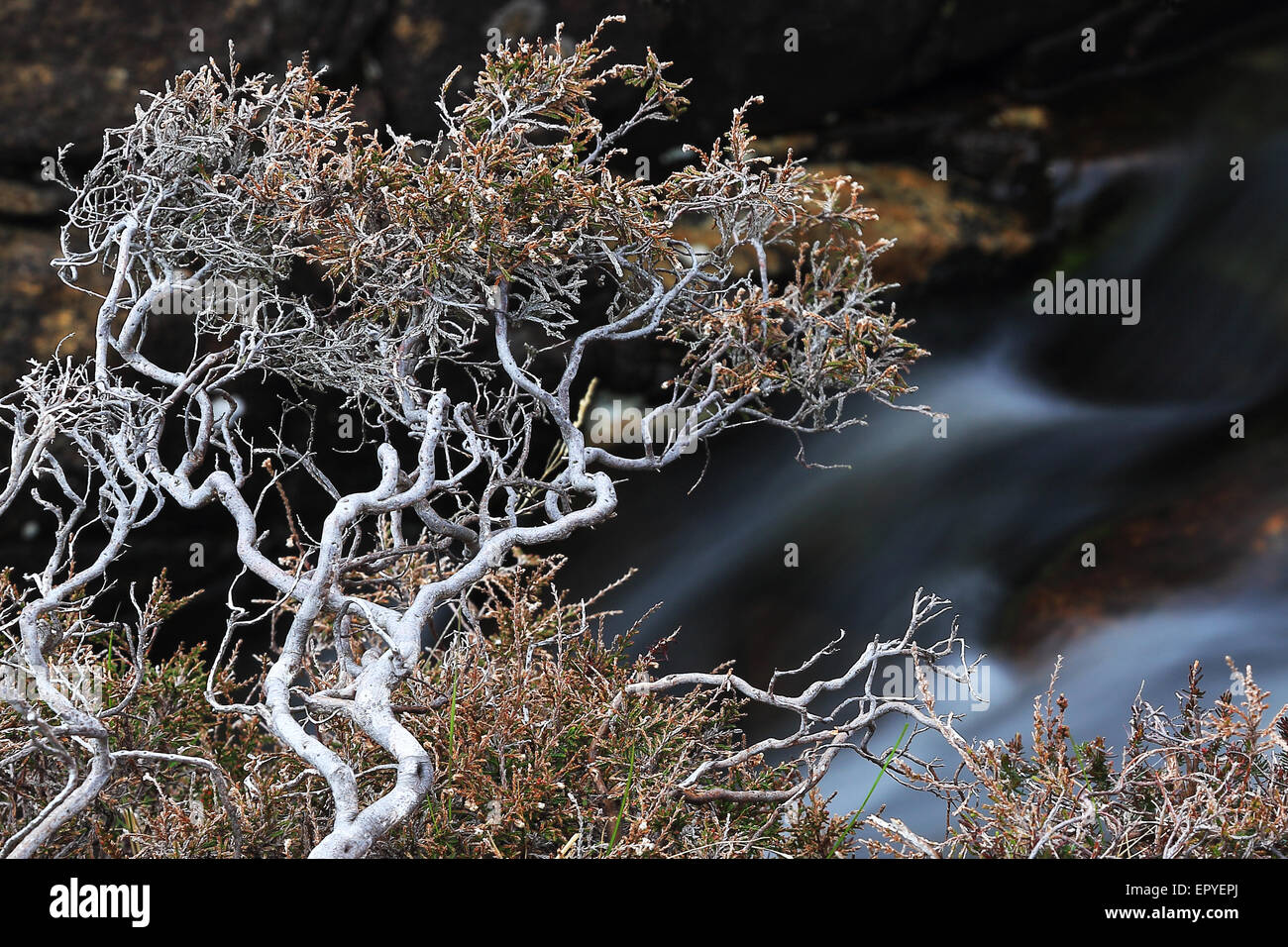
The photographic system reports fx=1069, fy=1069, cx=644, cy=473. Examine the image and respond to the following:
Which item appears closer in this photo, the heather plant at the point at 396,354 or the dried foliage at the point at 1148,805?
the heather plant at the point at 396,354

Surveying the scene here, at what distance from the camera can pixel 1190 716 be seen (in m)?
3.81

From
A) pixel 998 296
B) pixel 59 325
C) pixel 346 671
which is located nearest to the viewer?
pixel 346 671

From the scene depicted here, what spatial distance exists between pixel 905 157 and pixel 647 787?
634 cm

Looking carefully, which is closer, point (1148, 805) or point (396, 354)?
point (396, 354)

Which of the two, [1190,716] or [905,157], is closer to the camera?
[1190,716]

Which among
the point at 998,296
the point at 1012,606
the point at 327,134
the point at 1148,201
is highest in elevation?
the point at 1148,201

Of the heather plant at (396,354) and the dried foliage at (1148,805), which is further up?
the heather plant at (396,354)

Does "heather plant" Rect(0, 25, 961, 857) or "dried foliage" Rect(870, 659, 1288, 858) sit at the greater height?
"heather plant" Rect(0, 25, 961, 857)

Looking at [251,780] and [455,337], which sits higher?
[455,337]

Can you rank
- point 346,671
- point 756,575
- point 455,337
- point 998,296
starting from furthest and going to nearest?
point 998,296 < point 756,575 < point 455,337 < point 346,671

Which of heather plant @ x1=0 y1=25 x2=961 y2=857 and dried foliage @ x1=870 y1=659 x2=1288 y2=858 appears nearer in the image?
heather plant @ x1=0 y1=25 x2=961 y2=857

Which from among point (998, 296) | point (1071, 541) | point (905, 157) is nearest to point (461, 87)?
point (905, 157)

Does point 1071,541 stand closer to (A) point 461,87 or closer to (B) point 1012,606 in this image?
(B) point 1012,606

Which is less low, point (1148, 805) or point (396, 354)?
point (396, 354)
